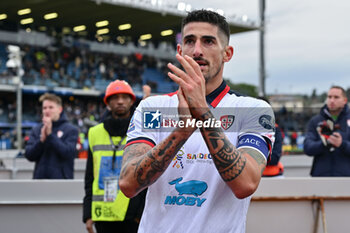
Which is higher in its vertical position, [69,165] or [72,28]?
[72,28]

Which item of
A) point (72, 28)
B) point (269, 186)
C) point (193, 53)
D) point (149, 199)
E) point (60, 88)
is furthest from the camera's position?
point (72, 28)

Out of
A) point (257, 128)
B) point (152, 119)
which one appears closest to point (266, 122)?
point (257, 128)

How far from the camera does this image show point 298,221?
5215 mm

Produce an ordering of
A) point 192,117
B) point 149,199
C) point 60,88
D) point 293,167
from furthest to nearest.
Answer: point 60,88 → point 293,167 → point 149,199 → point 192,117

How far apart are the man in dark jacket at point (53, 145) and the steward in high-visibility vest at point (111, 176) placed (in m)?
1.51

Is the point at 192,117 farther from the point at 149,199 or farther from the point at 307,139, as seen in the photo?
the point at 307,139

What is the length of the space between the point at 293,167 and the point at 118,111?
22.0 feet

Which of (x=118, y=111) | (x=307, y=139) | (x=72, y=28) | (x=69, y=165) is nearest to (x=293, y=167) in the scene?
(x=307, y=139)

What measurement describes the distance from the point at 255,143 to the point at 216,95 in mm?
308

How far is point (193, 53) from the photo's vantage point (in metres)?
1.98

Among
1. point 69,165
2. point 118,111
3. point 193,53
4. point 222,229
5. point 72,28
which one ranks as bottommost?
point 69,165

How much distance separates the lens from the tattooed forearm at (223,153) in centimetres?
176

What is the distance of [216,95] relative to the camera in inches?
85.0

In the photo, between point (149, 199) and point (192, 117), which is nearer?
point (192, 117)
